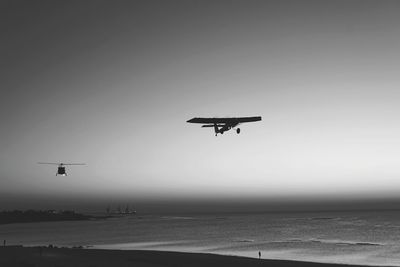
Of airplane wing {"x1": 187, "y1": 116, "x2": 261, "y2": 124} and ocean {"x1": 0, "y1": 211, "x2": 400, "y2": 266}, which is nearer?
airplane wing {"x1": 187, "y1": 116, "x2": 261, "y2": 124}

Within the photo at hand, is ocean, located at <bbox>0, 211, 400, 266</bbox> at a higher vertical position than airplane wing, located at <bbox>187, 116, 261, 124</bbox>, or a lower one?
lower

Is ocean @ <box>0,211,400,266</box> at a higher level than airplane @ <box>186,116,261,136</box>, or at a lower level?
lower

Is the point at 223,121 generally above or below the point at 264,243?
above

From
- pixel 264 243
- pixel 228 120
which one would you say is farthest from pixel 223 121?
pixel 264 243

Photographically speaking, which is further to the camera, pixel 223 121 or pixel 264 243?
pixel 264 243

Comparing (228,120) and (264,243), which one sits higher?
(228,120)

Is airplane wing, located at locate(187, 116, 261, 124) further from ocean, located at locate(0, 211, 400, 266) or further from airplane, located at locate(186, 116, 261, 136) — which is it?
ocean, located at locate(0, 211, 400, 266)

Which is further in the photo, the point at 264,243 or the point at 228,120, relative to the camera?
the point at 264,243

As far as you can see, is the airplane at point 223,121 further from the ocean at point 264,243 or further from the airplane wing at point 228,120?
the ocean at point 264,243

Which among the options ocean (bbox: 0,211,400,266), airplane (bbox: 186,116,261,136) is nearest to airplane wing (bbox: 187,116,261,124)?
airplane (bbox: 186,116,261,136)

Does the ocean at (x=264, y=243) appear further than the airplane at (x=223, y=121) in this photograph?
Yes

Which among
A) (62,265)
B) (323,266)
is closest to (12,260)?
(62,265)

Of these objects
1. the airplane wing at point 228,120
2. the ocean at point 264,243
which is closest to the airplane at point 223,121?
the airplane wing at point 228,120

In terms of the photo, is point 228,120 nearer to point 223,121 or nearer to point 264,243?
Result: point 223,121
